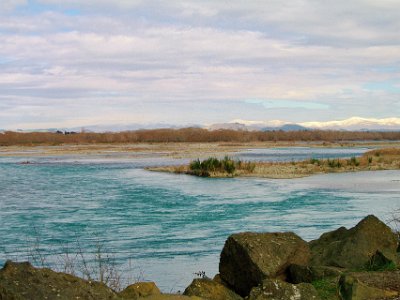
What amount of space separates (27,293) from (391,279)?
5.74m

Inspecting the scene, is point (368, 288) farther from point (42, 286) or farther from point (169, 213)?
point (169, 213)

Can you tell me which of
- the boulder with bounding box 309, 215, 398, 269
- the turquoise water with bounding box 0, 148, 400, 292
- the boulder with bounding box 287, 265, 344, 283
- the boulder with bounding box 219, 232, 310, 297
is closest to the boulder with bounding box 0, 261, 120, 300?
the boulder with bounding box 219, 232, 310, 297

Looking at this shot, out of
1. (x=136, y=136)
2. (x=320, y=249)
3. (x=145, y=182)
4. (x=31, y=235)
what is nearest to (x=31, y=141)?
(x=136, y=136)

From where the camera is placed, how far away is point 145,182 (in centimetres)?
4228

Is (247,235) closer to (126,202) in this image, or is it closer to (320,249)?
(320,249)

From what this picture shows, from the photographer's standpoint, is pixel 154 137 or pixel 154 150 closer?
pixel 154 150

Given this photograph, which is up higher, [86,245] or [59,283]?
[59,283]

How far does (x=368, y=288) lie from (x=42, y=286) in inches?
177

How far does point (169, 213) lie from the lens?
26.1 metres

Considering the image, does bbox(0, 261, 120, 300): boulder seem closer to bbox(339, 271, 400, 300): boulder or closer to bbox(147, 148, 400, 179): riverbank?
bbox(339, 271, 400, 300): boulder

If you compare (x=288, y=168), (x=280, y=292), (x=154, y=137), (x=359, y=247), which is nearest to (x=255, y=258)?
(x=280, y=292)

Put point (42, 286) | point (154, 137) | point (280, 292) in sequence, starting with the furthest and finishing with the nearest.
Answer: point (154, 137), point (280, 292), point (42, 286)

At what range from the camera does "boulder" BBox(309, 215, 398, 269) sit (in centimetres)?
1168

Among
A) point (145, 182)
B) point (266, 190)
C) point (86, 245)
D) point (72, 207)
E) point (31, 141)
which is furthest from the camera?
point (31, 141)
